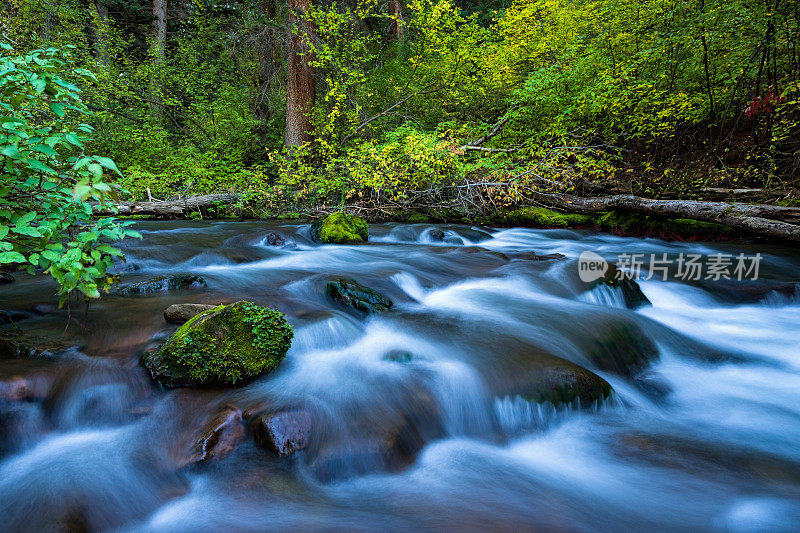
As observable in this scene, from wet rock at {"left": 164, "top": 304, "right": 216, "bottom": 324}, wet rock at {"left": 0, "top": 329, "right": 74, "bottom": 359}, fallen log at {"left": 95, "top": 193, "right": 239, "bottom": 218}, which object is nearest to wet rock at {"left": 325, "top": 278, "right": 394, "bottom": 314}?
wet rock at {"left": 164, "top": 304, "right": 216, "bottom": 324}

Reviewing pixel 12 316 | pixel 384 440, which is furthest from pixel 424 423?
pixel 12 316

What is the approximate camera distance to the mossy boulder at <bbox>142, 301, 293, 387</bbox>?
105 inches

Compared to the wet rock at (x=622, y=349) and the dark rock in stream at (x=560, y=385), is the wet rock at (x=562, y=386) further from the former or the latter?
the wet rock at (x=622, y=349)

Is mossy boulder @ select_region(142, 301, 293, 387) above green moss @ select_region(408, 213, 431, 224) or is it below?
below

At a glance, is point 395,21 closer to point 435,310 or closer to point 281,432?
point 435,310

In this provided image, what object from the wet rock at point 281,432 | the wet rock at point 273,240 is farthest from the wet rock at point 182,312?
the wet rock at point 273,240

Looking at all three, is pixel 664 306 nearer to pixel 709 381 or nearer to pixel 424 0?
pixel 709 381

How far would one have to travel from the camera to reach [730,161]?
833cm

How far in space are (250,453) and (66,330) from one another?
6.35ft

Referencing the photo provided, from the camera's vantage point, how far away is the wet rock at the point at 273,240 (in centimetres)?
728

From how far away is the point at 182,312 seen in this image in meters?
3.31

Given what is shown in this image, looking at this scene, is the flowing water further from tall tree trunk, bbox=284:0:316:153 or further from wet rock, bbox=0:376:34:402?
tall tree trunk, bbox=284:0:316:153

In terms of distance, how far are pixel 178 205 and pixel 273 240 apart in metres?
4.02

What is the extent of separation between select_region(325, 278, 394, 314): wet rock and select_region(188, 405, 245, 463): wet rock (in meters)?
1.95
